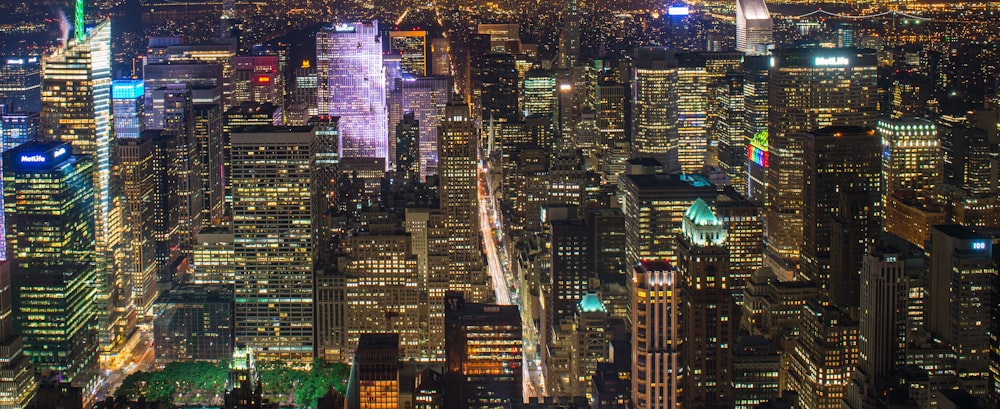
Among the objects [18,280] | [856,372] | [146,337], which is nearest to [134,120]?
[146,337]

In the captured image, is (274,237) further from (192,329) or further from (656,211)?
(656,211)

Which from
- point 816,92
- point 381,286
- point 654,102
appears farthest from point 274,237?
point 654,102

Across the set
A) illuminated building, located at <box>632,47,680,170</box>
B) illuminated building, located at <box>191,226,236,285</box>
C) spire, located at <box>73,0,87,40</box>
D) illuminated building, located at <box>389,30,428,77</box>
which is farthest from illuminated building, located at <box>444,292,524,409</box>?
illuminated building, located at <box>389,30,428,77</box>

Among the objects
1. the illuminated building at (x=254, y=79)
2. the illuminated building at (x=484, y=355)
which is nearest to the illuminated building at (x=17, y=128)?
the illuminated building at (x=484, y=355)

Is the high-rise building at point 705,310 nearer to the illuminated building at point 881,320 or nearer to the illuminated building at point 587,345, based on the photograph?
the illuminated building at point 881,320

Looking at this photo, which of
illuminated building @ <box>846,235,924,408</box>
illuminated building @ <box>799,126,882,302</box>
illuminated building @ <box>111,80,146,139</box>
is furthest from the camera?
illuminated building @ <box>111,80,146,139</box>

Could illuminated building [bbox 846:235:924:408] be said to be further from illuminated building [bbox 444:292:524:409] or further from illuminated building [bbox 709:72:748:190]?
illuminated building [bbox 709:72:748:190]
